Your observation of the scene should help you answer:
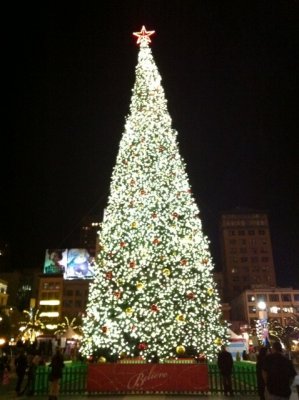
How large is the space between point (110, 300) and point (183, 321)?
11.5ft

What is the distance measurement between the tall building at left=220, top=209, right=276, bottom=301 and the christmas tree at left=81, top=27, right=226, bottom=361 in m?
113

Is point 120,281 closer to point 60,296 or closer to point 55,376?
point 55,376

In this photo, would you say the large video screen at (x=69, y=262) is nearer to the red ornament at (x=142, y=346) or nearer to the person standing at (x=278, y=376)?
the red ornament at (x=142, y=346)

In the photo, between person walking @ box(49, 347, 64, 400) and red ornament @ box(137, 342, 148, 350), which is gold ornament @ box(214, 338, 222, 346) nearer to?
red ornament @ box(137, 342, 148, 350)

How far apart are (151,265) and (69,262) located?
90612mm

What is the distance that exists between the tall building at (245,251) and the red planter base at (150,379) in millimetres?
117191

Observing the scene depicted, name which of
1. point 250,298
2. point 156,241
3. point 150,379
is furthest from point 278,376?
point 250,298

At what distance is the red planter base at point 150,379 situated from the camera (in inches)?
547

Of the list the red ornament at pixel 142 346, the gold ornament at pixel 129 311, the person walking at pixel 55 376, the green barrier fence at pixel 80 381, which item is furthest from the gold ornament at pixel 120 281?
the person walking at pixel 55 376

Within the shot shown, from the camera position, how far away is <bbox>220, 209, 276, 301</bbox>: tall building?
424ft

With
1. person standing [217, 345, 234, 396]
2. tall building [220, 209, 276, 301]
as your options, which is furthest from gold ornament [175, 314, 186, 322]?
tall building [220, 209, 276, 301]

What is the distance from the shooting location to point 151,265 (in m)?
18.3

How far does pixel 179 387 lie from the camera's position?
13945 mm

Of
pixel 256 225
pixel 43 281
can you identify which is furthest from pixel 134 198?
pixel 256 225
